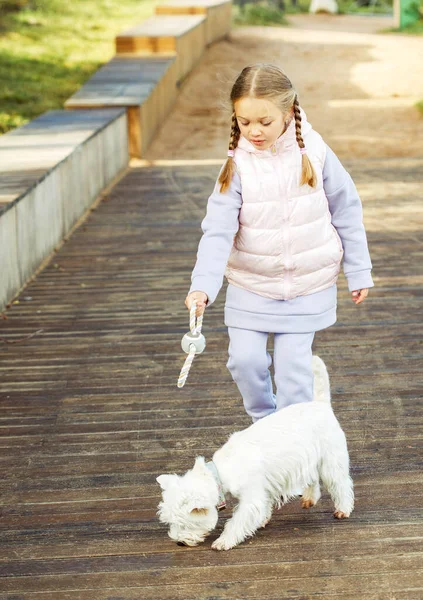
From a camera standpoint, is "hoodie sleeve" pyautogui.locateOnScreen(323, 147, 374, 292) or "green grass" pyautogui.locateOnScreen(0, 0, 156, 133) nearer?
"hoodie sleeve" pyautogui.locateOnScreen(323, 147, 374, 292)

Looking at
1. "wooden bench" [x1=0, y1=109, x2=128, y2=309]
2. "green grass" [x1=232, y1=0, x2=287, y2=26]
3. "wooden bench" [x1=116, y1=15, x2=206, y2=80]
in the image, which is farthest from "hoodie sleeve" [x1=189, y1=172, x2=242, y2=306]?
"green grass" [x1=232, y1=0, x2=287, y2=26]

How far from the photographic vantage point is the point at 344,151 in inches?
569

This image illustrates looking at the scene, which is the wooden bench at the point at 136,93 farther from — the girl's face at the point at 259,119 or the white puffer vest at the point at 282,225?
the girl's face at the point at 259,119

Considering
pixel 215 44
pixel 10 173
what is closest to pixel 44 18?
pixel 215 44

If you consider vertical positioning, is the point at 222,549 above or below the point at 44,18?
above

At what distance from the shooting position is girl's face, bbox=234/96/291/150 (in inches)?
134

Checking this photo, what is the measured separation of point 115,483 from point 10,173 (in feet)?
14.3

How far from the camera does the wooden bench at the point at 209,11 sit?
23.0m

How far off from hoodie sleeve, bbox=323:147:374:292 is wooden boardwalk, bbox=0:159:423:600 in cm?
83

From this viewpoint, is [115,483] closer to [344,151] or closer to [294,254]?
[294,254]

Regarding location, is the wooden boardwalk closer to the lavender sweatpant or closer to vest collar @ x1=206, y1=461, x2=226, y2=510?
vest collar @ x1=206, y1=461, x2=226, y2=510

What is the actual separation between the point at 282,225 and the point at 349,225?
0.99 ft

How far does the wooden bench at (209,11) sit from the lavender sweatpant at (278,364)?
2033cm

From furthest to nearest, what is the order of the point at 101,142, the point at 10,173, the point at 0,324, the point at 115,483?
the point at 101,142 < the point at 10,173 < the point at 0,324 < the point at 115,483
